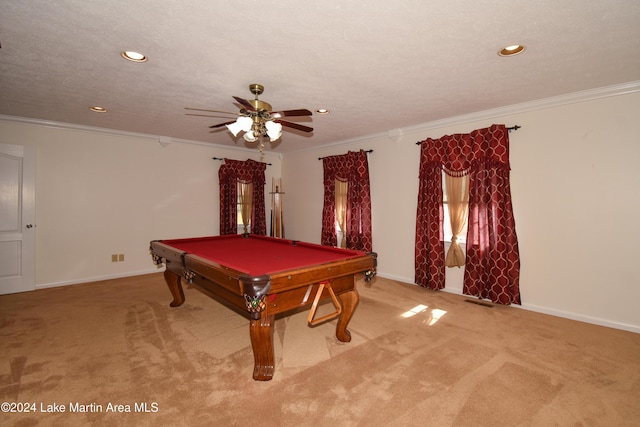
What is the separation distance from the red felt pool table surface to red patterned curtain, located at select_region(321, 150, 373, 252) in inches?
72.3

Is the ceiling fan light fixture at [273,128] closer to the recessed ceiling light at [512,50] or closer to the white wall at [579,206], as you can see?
the recessed ceiling light at [512,50]

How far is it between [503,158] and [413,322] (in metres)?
2.24

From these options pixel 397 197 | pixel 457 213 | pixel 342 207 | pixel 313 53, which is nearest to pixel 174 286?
pixel 313 53

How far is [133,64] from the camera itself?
252 cm

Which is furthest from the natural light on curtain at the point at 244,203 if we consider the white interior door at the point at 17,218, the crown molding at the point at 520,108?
the white interior door at the point at 17,218

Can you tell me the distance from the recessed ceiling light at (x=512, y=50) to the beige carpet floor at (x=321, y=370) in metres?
2.43

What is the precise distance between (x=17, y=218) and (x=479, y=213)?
624cm

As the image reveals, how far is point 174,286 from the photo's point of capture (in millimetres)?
3498

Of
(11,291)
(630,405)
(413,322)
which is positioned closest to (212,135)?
(11,291)

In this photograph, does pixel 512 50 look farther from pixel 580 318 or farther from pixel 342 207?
pixel 342 207

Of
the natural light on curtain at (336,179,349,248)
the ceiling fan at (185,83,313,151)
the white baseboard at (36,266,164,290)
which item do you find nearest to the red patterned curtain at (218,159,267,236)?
the white baseboard at (36,266,164,290)

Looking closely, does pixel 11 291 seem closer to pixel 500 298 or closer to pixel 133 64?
pixel 133 64

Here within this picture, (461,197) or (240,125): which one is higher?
(240,125)

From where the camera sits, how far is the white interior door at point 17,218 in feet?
13.2
